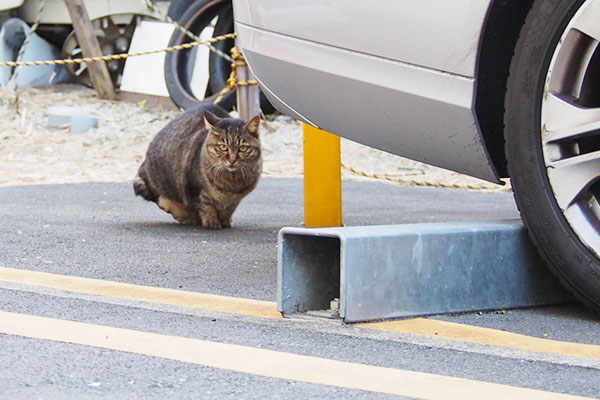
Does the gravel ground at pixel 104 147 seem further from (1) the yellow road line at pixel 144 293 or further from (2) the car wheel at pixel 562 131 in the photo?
(2) the car wheel at pixel 562 131

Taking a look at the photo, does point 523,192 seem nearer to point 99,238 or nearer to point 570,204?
point 570,204

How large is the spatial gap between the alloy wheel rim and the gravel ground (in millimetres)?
4904

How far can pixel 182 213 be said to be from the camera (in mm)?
5926

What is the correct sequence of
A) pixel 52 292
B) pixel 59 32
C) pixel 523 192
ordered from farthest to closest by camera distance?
1. pixel 59 32
2. pixel 52 292
3. pixel 523 192

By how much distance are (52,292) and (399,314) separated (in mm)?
1189

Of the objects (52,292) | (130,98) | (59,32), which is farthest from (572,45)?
(59,32)

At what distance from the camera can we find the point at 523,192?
9.92 feet

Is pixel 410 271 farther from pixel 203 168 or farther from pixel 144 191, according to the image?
pixel 144 191

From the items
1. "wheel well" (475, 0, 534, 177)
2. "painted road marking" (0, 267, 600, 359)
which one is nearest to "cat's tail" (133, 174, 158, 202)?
"painted road marking" (0, 267, 600, 359)

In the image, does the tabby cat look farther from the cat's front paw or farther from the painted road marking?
the painted road marking

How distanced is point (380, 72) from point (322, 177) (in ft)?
6.39

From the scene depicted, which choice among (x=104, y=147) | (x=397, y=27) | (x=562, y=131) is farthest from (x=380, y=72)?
(x=104, y=147)

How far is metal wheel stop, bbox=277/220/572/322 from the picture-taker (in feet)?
9.56

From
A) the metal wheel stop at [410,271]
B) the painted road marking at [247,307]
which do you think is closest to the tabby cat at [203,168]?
the painted road marking at [247,307]
